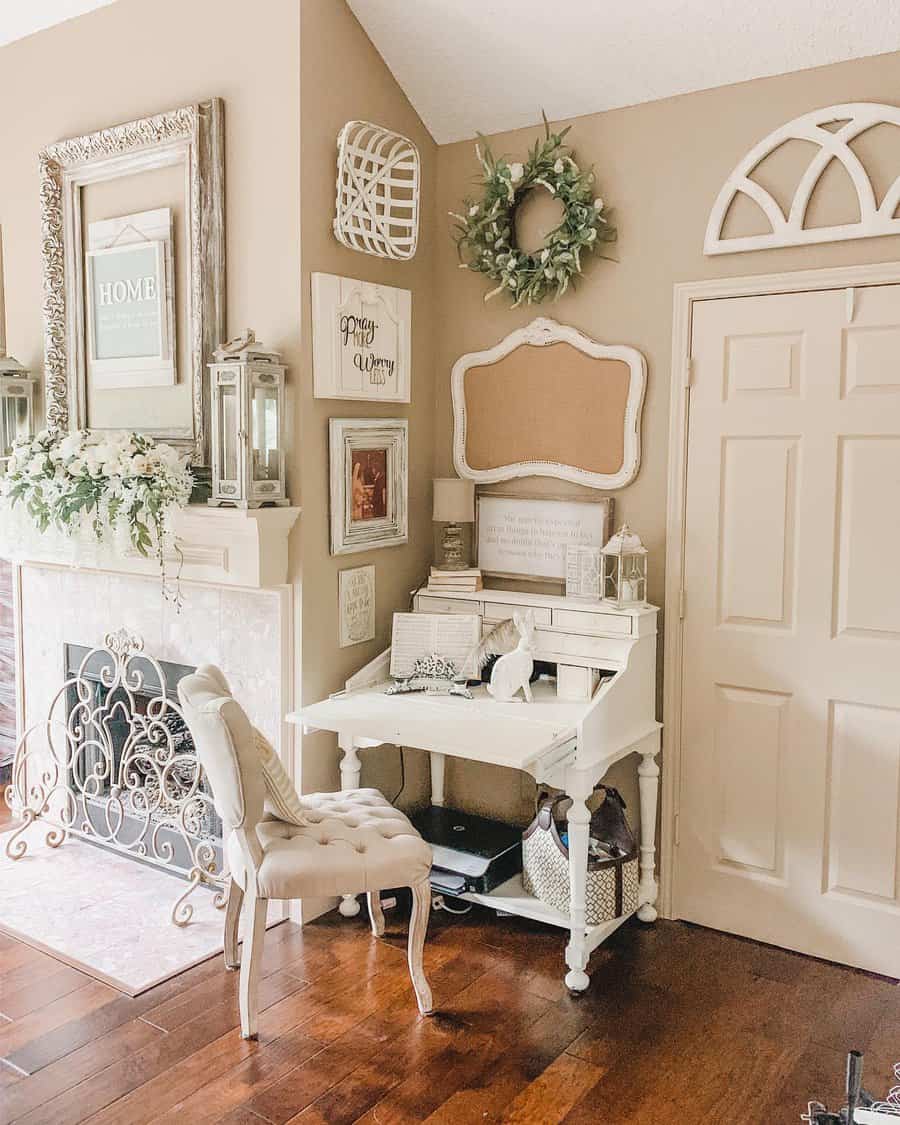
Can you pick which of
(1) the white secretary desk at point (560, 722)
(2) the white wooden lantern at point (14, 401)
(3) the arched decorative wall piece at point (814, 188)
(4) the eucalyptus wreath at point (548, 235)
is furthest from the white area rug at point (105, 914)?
(3) the arched decorative wall piece at point (814, 188)

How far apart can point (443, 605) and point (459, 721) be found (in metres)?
0.57

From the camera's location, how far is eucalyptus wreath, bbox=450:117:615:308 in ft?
10.8

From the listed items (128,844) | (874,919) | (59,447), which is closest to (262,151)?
(59,447)

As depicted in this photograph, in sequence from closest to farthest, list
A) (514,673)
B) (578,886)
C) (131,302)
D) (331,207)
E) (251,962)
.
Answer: (251,962) → (578,886) → (514,673) → (331,207) → (131,302)

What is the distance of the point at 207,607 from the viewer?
3506 mm

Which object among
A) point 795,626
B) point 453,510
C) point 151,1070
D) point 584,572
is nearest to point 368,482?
point 453,510

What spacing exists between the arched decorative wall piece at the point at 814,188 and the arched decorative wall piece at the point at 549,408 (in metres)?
0.48

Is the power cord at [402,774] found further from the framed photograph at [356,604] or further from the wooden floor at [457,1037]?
the wooden floor at [457,1037]

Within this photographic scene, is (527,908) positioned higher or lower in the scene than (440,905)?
higher

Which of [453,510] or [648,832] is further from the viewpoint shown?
[453,510]

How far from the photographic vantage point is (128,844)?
3762mm

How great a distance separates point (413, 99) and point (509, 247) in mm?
603

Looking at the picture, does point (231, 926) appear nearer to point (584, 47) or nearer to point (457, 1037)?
point (457, 1037)

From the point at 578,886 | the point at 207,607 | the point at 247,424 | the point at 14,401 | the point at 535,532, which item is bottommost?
the point at 578,886
